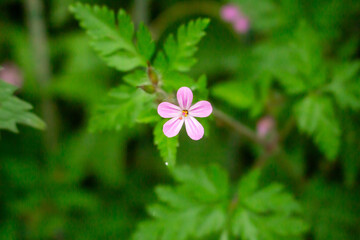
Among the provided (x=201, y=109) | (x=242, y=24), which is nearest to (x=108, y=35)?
(x=201, y=109)

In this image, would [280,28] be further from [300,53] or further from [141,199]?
[141,199]

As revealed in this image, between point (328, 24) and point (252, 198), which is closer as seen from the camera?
point (252, 198)

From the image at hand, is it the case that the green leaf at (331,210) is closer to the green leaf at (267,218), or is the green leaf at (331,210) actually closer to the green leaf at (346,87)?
the green leaf at (267,218)

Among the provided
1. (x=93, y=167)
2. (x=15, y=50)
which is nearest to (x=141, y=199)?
(x=93, y=167)

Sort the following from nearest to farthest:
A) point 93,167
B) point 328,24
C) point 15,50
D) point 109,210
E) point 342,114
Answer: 1. point 342,114
2. point 328,24
3. point 109,210
4. point 93,167
5. point 15,50

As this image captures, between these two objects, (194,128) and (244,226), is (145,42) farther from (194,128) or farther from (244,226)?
(244,226)

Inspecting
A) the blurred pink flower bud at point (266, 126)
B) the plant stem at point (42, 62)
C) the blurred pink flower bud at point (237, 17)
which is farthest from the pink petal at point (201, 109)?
the plant stem at point (42, 62)

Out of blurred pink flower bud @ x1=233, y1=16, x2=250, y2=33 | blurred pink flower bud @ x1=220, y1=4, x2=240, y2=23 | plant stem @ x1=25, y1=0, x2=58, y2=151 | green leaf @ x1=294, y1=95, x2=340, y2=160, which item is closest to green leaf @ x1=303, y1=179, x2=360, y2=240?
green leaf @ x1=294, y1=95, x2=340, y2=160
